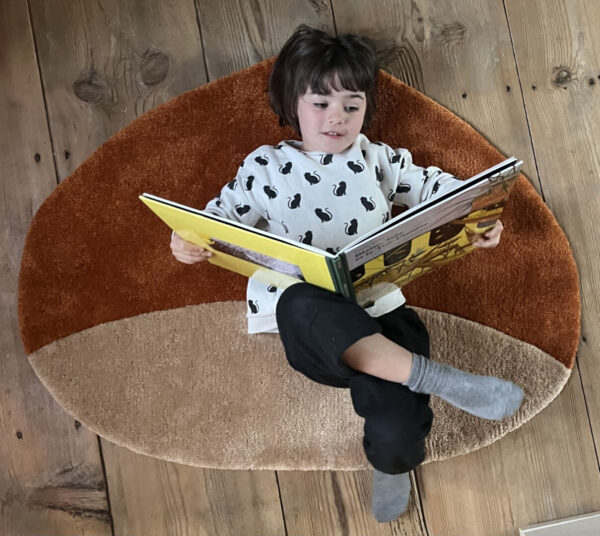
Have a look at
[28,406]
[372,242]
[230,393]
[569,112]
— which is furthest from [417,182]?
[28,406]

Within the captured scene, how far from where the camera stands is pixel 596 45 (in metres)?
1.11

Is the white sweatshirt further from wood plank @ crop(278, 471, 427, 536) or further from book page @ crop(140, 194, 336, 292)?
wood plank @ crop(278, 471, 427, 536)

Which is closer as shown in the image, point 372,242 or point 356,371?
point 372,242

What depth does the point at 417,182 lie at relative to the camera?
954 millimetres

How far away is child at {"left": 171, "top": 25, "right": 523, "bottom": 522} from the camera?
0.83 metres

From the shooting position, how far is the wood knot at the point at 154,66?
110 cm

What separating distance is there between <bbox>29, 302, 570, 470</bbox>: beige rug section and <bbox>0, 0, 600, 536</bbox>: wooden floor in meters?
0.04

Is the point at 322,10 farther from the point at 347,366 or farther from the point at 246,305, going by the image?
the point at 347,366

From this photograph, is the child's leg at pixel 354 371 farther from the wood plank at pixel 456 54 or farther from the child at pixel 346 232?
the wood plank at pixel 456 54

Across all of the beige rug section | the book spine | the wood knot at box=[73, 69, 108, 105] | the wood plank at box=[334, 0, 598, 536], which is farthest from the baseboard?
the wood knot at box=[73, 69, 108, 105]

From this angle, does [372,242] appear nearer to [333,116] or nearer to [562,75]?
[333,116]

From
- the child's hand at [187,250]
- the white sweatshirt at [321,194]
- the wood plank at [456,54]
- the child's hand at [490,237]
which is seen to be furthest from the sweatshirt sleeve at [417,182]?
the child's hand at [187,250]

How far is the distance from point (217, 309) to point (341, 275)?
0.37 m

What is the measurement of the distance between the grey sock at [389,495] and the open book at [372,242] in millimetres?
321
